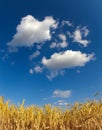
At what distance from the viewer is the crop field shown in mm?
10125

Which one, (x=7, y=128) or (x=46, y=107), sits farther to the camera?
(x=46, y=107)

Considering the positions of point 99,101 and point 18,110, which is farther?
point 99,101

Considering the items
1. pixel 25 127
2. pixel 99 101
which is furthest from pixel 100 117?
pixel 25 127

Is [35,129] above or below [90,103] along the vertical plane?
below

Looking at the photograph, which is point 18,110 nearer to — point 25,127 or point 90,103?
point 25,127

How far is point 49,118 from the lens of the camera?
10.5 metres

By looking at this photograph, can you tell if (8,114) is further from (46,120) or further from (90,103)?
(90,103)

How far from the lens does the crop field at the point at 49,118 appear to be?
10125 mm

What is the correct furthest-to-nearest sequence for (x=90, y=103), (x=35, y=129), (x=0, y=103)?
1. (x=90, y=103)
2. (x=0, y=103)
3. (x=35, y=129)

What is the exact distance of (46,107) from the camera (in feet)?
35.5

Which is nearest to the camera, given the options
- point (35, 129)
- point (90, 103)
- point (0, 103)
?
point (35, 129)

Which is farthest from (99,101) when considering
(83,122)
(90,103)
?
(83,122)

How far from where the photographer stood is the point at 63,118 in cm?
1066

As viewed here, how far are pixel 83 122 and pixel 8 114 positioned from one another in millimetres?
1963
